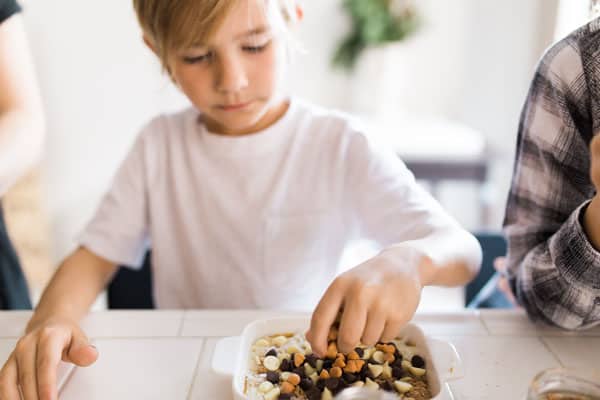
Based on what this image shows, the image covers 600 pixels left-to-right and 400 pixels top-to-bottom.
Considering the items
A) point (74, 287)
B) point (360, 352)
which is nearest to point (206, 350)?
point (360, 352)

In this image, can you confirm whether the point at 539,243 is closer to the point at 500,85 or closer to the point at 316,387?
the point at 316,387

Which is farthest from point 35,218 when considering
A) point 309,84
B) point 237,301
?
point 237,301

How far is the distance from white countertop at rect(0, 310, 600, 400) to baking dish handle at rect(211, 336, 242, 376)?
0.03 meters

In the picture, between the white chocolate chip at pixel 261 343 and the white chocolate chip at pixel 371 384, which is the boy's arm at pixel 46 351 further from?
the white chocolate chip at pixel 371 384

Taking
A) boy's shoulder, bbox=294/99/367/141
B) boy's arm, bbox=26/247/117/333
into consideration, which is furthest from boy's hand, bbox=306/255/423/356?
boy's shoulder, bbox=294/99/367/141

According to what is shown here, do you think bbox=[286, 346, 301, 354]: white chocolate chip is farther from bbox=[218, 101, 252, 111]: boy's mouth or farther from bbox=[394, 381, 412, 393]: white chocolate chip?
bbox=[218, 101, 252, 111]: boy's mouth

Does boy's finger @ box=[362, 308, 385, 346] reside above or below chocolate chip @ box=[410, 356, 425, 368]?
above

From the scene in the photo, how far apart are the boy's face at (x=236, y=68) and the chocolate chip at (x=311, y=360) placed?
1.38 ft

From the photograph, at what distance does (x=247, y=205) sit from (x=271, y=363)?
19.6 inches

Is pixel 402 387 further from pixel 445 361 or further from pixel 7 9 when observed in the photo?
pixel 7 9

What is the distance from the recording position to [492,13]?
7.95 feet

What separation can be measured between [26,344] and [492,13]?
7.68 ft

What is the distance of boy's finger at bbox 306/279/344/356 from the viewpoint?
20.4 inches

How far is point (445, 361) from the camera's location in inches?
21.3
